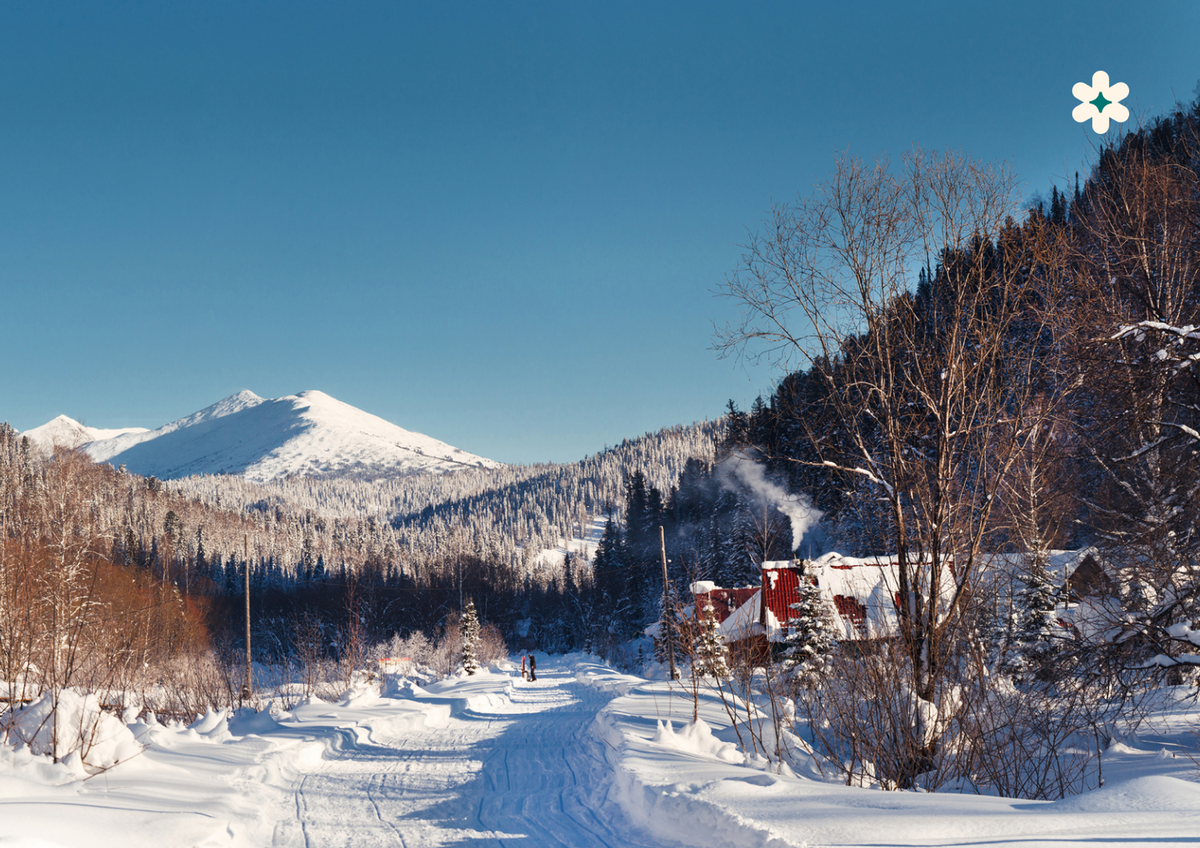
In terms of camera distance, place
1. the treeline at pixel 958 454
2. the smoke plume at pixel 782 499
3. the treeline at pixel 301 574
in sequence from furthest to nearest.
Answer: the treeline at pixel 301 574, the smoke plume at pixel 782 499, the treeline at pixel 958 454

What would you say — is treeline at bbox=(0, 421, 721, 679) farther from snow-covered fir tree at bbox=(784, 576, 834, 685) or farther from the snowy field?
snow-covered fir tree at bbox=(784, 576, 834, 685)

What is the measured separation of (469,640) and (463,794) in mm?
34866

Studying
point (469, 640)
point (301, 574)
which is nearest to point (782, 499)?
point (469, 640)

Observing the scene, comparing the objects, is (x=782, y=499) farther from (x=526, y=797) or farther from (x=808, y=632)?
(x=526, y=797)

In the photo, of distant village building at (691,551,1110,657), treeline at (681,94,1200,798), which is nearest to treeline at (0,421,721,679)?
distant village building at (691,551,1110,657)

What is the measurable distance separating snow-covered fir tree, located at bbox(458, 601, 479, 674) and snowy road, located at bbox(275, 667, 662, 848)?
23676mm

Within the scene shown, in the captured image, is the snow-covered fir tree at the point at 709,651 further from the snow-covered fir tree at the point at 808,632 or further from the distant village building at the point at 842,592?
the snow-covered fir tree at the point at 808,632

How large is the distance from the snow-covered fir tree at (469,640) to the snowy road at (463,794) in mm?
23676

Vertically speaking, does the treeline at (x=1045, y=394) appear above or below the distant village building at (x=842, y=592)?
above

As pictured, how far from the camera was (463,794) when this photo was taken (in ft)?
26.2

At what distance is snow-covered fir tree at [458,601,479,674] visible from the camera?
3662 centimetres

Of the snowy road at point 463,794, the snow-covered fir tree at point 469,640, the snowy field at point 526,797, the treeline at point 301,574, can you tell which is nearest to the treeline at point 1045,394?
the snowy field at point 526,797

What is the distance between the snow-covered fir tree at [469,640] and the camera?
120 ft

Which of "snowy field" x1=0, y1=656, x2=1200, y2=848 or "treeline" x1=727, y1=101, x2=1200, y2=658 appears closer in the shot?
"snowy field" x1=0, y1=656, x2=1200, y2=848
